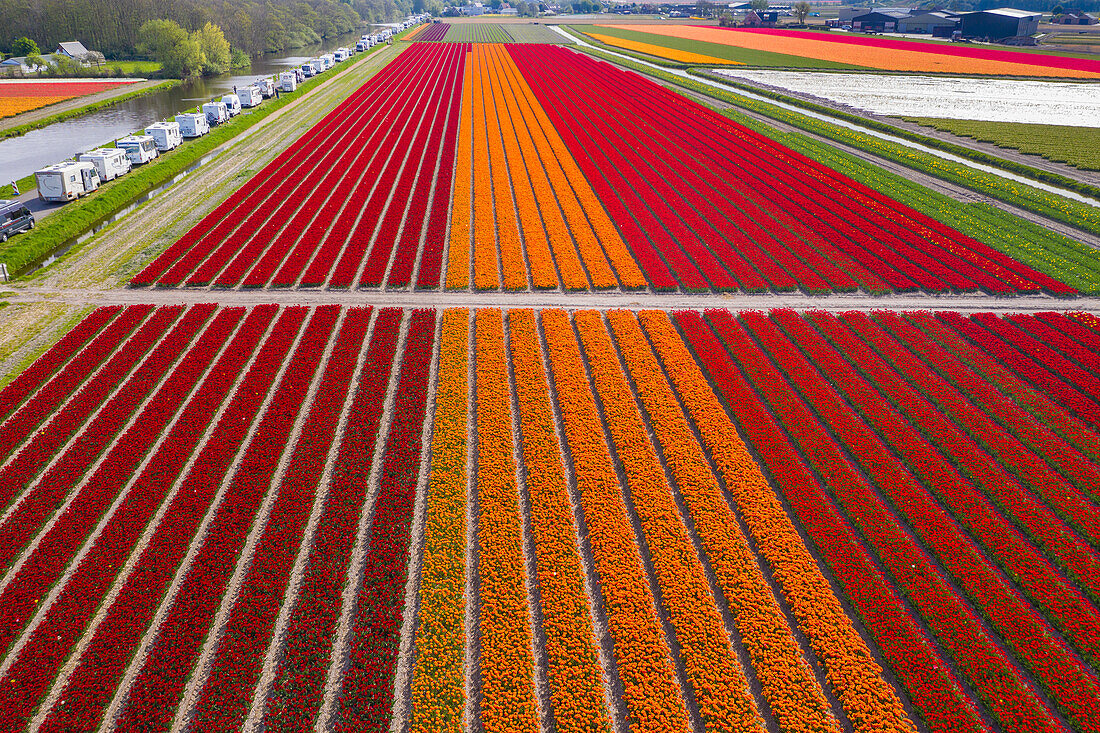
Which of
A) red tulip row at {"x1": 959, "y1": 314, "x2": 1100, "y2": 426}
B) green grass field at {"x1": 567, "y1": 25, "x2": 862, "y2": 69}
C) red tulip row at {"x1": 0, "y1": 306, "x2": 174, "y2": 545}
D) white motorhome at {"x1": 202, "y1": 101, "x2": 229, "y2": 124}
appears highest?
green grass field at {"x1": 567, "y1": 25, "x2": 862, "y2": 69}

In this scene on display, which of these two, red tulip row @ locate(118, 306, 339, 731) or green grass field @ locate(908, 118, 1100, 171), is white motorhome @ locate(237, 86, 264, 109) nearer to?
red tulip row @ locate(118, 306, 339, 731)

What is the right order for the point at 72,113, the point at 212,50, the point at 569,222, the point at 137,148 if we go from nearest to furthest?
the point at 569,222 → the point at 137,148 → the point at 72,113 → the point at 212,50

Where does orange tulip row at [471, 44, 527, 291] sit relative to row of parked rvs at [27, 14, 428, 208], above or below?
below

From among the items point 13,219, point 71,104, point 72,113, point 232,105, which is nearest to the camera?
point 13,219

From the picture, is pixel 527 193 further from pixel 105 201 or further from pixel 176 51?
pixel 176 51

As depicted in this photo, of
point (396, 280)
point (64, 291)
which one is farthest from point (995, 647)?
point (64, 291)

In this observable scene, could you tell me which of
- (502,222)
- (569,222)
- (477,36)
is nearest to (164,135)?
(502,222)

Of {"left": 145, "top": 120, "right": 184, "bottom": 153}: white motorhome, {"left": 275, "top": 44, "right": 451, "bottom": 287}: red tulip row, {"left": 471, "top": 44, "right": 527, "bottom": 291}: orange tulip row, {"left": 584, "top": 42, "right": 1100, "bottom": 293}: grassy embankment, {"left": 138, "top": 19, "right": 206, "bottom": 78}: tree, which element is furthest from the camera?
{"left": 138, "top": 19, "right": 206, "bottom": 78}: tree

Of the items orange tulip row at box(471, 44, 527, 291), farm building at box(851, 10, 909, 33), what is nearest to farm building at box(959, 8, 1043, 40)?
farm building at box(851, 10, 909, 33)
